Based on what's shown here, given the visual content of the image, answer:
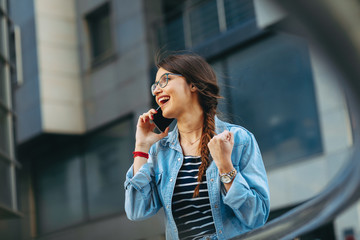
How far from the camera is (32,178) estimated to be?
16312 mm

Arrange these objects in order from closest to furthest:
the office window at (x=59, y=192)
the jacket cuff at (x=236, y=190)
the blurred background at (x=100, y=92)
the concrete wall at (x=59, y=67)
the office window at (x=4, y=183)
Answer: the jacket cuff at (x=236, y=190) < the blurred background at (x=100, y=92) < the office window at (x=4, y=183) < the concrete wall at (x=59, y=67) < the office window at (x=59, y=192)

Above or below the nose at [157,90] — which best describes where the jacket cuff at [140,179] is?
below

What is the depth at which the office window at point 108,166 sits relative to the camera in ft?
44.9

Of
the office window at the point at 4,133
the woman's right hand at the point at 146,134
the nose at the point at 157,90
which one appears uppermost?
the office window at the point at 4,133

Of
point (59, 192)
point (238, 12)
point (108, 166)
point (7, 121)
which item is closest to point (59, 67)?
point (7, 121)

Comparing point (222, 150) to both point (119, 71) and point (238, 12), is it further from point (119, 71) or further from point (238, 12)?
point (119, 71)

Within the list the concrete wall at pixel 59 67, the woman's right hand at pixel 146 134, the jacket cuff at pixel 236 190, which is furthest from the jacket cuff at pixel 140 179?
the concrete wall at pixel 59 67

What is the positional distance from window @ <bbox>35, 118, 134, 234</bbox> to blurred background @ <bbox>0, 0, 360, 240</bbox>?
25 mm

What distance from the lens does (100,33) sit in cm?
1499

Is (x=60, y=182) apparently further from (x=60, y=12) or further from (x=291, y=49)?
(x=291, y=49)

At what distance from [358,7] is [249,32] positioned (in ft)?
32.5

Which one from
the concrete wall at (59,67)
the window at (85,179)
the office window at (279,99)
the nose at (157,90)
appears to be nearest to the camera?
the nose at (157,90)

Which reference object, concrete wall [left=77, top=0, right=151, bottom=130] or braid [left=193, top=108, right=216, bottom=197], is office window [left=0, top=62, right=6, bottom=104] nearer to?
concrete wall [left=77, top=0, right=151, bottom=130]

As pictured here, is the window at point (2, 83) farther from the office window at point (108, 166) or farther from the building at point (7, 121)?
the office window at point (108, 166)
